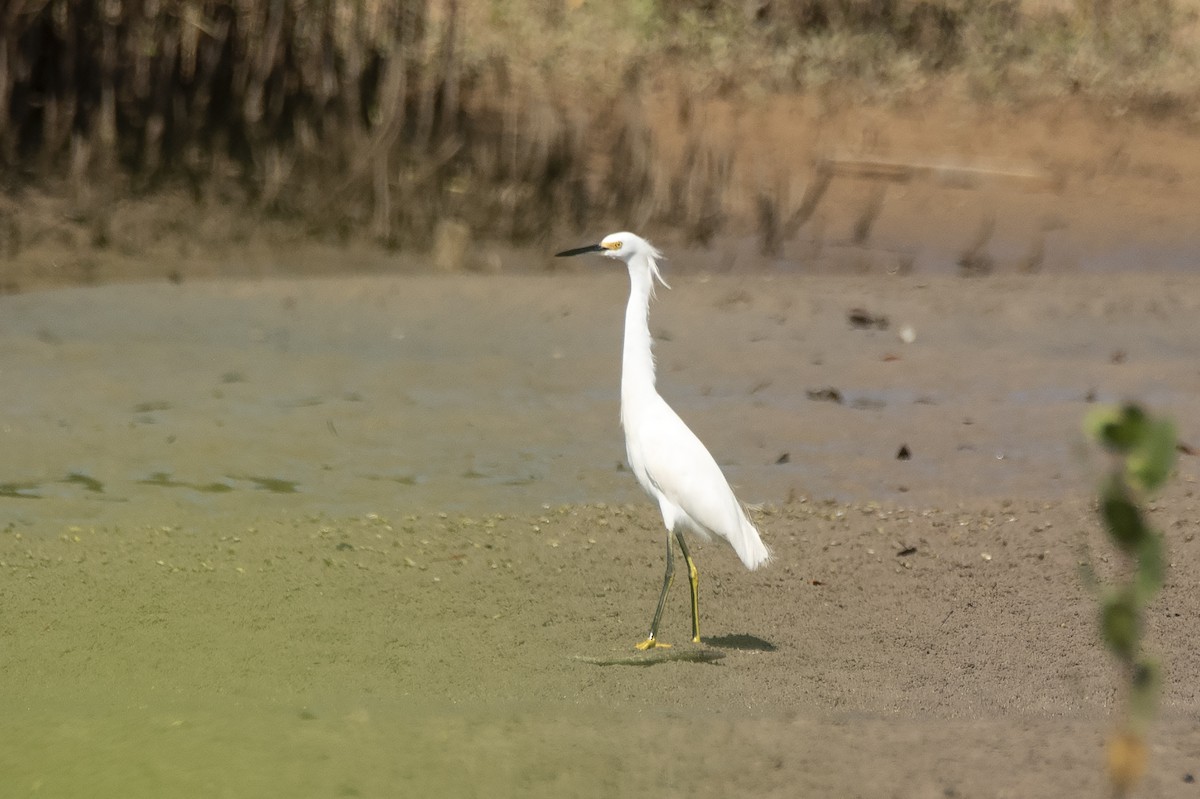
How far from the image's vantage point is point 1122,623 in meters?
1.71

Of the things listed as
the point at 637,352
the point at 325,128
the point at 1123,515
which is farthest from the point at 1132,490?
the point at 325,128

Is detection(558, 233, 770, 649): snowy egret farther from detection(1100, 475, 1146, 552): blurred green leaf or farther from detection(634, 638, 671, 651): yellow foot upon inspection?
detection(1100, 475, 1146, 552): blurred green leaf

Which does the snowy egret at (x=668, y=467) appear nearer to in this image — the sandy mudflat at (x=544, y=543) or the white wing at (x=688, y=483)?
the white wing at (x=688, y=483)

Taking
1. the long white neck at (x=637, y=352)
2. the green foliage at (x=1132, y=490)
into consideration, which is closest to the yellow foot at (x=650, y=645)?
the long white neck at (x=637, y=352)

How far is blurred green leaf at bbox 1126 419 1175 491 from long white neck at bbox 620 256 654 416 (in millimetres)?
3902

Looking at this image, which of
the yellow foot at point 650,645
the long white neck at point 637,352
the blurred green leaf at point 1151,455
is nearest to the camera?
the blurred green leaf at point 1151,455

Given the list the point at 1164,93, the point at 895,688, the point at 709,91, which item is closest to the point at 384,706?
the point at 895,688

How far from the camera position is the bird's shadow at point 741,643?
5.20 m

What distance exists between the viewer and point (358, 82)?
13594 mm

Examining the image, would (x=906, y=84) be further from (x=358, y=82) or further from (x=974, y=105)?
(x=358, y=82)

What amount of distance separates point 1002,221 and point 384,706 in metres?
10.2

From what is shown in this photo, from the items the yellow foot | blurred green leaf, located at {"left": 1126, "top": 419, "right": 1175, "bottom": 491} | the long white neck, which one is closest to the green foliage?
blurred green leaf, located at {"left": 1126, "top": 419, "right": 1175, "bottom": 491}

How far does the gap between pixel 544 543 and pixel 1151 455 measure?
15.7 ft

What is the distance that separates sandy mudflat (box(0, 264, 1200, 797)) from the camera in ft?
13.6
